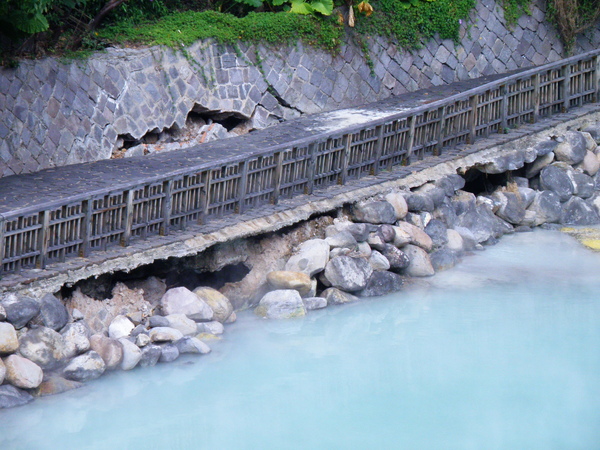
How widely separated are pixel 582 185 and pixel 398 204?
3.91 m

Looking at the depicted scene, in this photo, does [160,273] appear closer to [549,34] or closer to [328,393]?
[328,393]

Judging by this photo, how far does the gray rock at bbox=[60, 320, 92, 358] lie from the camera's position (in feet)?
30.7

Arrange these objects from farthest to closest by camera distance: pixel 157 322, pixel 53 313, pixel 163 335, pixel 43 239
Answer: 1. pixel 157 322
2. pixel 163 335
3. pixel 43 239
4. pixel 53 313

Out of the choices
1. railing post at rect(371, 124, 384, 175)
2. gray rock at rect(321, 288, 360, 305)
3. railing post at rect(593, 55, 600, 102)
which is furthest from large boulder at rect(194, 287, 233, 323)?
railing post at rect(593, 55, 600, 102)

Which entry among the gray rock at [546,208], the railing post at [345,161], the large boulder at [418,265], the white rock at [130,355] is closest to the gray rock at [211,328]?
the white rock at [130,355]

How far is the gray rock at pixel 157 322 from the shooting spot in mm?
10266

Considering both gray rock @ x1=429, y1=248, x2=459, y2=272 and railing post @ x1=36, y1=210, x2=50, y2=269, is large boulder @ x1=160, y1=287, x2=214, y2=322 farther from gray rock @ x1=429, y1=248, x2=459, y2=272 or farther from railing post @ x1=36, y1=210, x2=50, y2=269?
gray rock @ x1=429, y1=248, x2=459, y2=272

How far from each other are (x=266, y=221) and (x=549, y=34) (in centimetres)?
980

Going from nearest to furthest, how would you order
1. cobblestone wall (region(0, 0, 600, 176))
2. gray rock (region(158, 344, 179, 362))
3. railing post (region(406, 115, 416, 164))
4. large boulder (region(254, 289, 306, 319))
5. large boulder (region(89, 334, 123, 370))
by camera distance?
large boulder (region(89, 334, 123, 370)) < gray rock (region(158, 344, 179, 362)) < large boulder (region(254, 289, 306, 319)) < cobblestone wall (region(0, 0, 600, 176)) < railing post (region(406, 115, 416, 164))

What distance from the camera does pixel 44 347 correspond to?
9.12 metres

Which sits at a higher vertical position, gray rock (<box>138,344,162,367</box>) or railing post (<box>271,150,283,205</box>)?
railing post (<box>271,150,283,205</box>)

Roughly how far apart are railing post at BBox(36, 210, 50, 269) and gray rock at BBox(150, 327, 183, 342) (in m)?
1.39

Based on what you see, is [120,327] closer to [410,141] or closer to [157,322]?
[157,322]

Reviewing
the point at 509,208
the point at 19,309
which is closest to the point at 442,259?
the point at 509,208
